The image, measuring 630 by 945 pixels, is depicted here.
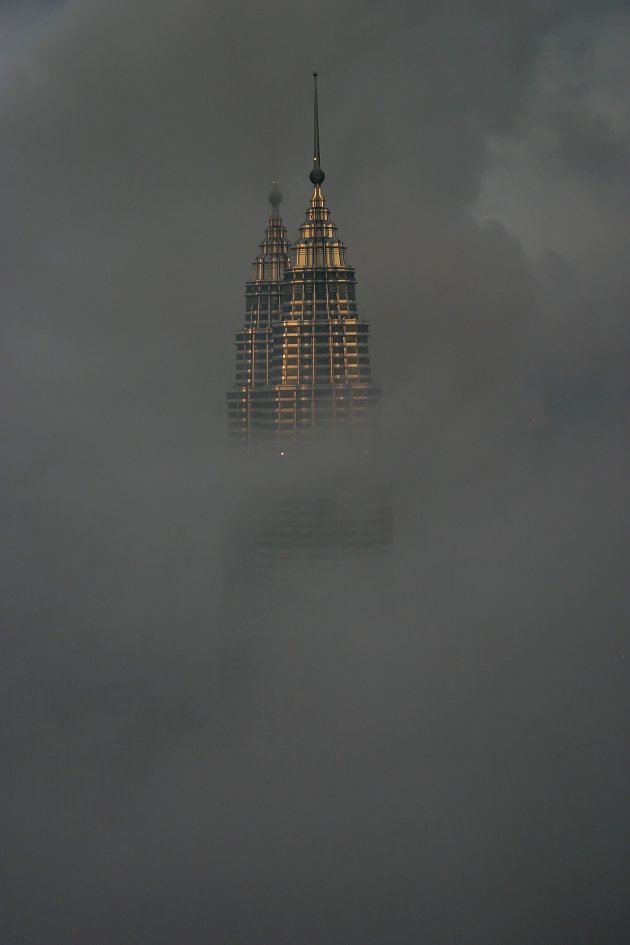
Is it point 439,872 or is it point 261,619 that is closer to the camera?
point 439,872

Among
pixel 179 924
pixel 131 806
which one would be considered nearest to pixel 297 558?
pixel 131 806

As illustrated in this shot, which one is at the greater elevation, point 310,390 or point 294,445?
point 310,390

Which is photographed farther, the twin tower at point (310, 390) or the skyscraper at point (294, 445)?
the skyscraper at point (294, 445)

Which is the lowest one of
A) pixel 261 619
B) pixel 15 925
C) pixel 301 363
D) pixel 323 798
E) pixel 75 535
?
pixel 15 925

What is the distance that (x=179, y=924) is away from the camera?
12375 centimetres

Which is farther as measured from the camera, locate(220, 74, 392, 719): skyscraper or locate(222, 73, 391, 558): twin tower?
locate(220, 74, 392, 719): skyscraper

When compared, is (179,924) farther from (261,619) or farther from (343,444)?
(343,444)

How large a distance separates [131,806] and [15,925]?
2188cm

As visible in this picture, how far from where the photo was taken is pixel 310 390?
471ft

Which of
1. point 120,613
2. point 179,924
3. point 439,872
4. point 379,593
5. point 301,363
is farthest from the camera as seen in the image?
point 120,613

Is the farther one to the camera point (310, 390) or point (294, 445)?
point (294, 445)

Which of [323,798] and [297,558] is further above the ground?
[297,558]

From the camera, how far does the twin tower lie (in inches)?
5517

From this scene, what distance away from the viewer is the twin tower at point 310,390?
140 m
